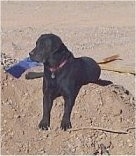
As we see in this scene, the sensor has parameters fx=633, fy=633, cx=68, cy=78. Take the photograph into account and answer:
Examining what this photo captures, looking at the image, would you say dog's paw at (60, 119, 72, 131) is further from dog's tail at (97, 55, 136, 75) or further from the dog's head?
dog's tail at (97, 55, 136, 75)

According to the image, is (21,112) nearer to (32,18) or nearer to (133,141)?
(133,141)

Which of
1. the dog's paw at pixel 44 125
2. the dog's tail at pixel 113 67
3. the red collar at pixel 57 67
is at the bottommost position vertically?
the dog's paw at pixel 44 125

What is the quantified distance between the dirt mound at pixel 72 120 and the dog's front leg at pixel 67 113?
57mm

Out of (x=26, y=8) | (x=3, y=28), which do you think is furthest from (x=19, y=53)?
(x=26, y=8)

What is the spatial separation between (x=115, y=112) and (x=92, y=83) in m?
0.54

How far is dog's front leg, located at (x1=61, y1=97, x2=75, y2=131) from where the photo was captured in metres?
6.30

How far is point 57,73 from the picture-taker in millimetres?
6246

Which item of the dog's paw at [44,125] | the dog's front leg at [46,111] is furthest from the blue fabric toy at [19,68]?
the dog's paw at [44,125]

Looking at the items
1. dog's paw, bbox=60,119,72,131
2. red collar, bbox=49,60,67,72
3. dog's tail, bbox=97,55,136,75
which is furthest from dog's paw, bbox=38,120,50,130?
dog's tail, bbox=97,55,136,75

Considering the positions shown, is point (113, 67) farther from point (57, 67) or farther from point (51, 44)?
point (51, 44)

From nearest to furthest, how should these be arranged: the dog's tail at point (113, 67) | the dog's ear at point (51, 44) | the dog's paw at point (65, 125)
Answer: the dog's ear at point (51, 44) < the dog's paw at point (65, 125) < the dog's tail at point (113, 67)

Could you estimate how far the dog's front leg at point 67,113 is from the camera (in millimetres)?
6302

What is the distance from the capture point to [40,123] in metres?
6.36

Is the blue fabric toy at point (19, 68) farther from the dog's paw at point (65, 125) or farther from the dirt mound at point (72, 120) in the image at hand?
the dog's paw at point (65, 125)
